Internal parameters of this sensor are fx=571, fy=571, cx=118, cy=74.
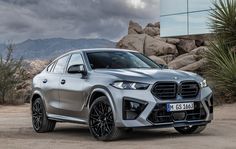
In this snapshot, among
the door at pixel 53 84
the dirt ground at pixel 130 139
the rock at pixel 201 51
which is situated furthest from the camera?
the rock at pixel 201 51

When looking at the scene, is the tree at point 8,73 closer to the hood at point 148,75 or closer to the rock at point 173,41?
the rock at point 173,41

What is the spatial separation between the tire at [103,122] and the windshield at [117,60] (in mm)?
1014

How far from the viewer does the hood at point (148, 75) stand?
9195 millimetres

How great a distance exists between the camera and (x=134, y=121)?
356 inches

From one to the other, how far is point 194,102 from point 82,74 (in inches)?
82.1

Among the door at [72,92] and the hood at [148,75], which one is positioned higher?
the hood at [148,75]

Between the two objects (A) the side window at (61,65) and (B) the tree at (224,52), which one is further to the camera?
(B) the tree at (224,52)

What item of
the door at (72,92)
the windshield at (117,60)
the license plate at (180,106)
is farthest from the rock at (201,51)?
the license plate at (180,106)

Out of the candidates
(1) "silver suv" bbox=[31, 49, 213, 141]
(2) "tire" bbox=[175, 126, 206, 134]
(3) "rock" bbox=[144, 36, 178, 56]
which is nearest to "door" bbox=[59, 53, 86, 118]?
(1) "silver suv" bbox=[31, 49, 213, 141]

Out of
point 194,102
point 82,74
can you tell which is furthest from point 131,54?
point 194,102

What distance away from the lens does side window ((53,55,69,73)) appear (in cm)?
1139

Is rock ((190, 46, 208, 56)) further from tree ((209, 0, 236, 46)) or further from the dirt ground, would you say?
the dirt ground

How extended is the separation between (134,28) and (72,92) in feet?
110

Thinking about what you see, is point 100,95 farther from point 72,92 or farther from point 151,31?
point 151,31
